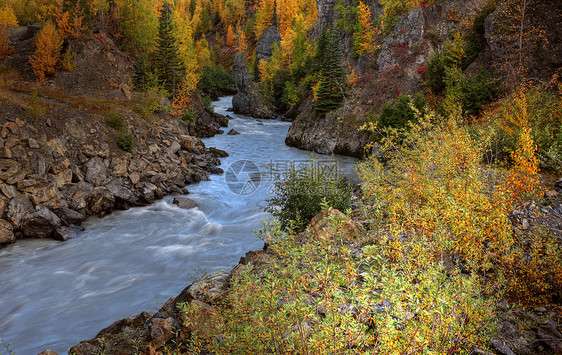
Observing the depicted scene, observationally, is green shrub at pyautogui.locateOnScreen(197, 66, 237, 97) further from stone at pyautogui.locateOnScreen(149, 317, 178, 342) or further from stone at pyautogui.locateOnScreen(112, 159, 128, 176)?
stone at pyautogui.locateOnScreen(149, 317, 178, 342)

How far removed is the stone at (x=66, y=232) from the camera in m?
11.0

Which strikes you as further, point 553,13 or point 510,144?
point 553,13

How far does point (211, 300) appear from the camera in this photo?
576 centimetres

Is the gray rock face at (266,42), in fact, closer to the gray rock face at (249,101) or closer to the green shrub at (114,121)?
the gray rock face at (249,101)

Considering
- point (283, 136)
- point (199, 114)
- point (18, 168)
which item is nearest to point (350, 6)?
point (283, 136)

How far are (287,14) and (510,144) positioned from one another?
73.4 meters

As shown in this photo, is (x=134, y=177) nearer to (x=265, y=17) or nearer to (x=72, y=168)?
(x=72, y=168)

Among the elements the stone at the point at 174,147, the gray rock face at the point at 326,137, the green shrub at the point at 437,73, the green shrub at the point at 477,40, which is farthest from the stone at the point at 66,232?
the green shrub at the point at 477,40

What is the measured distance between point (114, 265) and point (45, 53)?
24588 millimetres

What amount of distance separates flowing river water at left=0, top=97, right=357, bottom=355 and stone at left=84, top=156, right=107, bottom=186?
1.90m

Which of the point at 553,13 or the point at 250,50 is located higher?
the point at 250,50

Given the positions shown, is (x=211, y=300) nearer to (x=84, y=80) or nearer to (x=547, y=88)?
(x=547, y=88)

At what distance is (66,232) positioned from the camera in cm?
1123

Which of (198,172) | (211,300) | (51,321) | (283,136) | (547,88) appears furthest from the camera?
(283,136)
